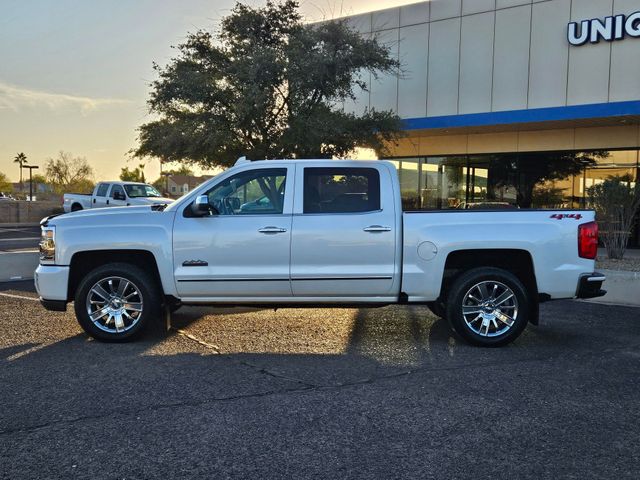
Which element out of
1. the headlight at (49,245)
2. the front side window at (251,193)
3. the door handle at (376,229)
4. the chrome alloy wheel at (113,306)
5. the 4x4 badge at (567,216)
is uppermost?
the front side window at (251,193)

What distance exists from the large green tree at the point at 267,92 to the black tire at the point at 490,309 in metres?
10.5

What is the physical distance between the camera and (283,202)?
20.4ft

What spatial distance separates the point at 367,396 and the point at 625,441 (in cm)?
185

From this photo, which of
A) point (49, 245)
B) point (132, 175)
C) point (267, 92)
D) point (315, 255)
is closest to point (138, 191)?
point (267, 92)

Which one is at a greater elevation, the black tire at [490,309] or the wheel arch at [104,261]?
the wheel arch at [104,261]

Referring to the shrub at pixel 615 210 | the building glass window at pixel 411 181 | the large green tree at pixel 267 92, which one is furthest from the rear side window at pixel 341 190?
the building glass window at pixel 411 181

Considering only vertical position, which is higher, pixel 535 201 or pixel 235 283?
pixel 535 201

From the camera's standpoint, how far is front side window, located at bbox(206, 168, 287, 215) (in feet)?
20.4

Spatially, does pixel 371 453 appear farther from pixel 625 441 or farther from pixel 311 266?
pixel 311 266

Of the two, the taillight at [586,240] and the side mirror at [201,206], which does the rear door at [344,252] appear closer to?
the side mirror at [201,206]

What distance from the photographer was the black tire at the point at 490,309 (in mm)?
6078

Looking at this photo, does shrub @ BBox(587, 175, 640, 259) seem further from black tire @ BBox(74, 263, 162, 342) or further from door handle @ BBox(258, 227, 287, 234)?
black tire @ BBox(74, 263, 162, 342)

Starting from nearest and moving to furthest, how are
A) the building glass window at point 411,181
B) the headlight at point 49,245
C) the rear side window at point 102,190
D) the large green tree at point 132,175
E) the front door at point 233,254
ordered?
the front door at point 233,254
the headlight at point 49,245
the building glass window at point 411,181
the rear side window at point 102,190
the large green tree at point 132,175

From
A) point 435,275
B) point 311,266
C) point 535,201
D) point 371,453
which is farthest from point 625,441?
point 535,201
